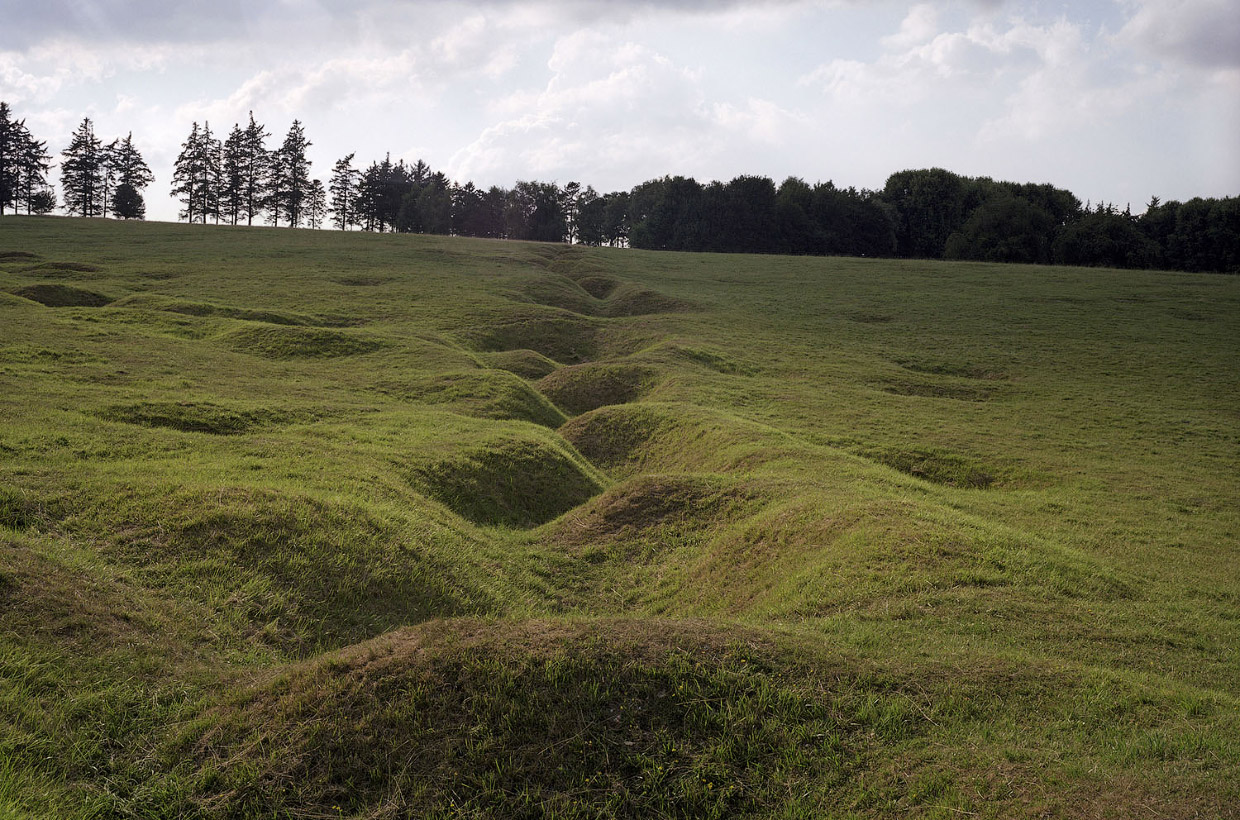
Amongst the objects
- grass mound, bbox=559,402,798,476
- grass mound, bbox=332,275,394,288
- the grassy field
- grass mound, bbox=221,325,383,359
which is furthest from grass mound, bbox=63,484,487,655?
grass mound, bbox=332,275,394,288

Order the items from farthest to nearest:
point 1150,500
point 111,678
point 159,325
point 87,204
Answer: point 87,204
point 159,325
point 1150,500
point 111,678

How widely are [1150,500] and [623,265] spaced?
4902 centimetres

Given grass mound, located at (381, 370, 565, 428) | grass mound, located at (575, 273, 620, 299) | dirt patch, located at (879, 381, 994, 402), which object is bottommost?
grass mound, located at (381, 370, 565, 428)

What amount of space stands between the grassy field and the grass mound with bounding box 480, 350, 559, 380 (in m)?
0.35

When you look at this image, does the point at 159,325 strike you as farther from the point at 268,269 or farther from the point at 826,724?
the point at 826,724

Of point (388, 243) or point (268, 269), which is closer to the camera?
point (268, 269)

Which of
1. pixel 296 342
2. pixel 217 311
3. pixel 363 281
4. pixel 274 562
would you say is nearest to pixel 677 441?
Result: pixel 274 562

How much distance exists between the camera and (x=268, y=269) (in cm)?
4750

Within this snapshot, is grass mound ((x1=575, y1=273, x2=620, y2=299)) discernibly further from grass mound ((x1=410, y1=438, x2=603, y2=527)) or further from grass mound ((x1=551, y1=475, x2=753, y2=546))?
grass mound ((x1=551, y1=475, x2=753, y2=546))

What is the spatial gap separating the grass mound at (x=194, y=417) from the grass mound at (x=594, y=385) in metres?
10.7

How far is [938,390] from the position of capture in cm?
2853

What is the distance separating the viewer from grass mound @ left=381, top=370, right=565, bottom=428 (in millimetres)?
21375

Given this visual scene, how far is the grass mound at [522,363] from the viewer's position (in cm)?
2887

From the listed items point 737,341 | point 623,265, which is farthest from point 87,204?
point 737,341
